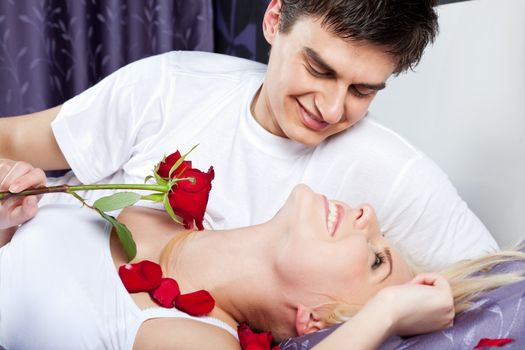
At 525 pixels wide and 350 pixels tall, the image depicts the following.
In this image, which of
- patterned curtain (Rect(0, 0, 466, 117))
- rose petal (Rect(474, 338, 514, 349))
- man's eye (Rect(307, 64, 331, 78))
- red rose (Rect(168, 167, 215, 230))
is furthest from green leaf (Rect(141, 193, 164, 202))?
patterned curtain (Rect(0, 0, 466, 117))

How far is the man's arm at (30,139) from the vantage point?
1.86m

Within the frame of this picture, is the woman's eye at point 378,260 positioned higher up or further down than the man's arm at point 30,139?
further down

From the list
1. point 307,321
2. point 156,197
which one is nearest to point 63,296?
point 156,197

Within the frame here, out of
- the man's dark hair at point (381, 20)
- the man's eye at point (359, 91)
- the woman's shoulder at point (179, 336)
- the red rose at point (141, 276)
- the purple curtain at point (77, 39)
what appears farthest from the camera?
the purple curtain at point (77, 39)

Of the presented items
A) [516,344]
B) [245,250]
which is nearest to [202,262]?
[245,250]

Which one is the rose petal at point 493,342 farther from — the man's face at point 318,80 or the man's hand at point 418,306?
the man's face at point 318,80

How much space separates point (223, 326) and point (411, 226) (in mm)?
579

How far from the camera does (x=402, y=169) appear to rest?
1692 mm

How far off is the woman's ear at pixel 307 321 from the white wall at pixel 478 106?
664 mm

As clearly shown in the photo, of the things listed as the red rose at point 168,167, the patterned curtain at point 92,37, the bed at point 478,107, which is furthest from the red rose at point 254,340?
the patterned curtain at point 92,37

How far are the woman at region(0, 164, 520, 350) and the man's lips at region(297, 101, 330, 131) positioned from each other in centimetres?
24

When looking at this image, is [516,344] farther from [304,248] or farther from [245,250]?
[245,250]

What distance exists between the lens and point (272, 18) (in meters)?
1.77

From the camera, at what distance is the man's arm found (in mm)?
1857
